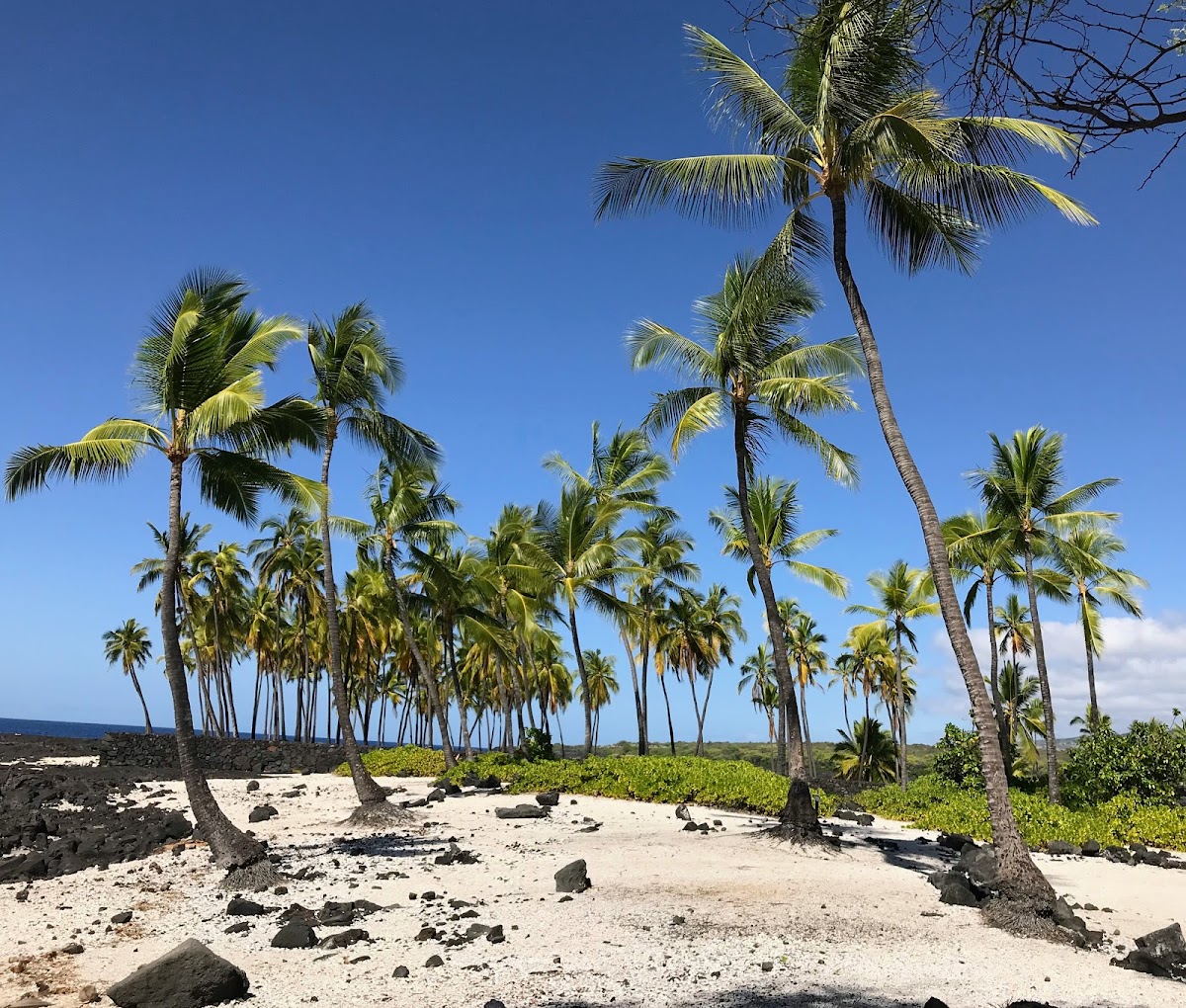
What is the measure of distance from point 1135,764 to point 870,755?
2418 cm

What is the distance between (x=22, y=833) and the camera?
14.9 m

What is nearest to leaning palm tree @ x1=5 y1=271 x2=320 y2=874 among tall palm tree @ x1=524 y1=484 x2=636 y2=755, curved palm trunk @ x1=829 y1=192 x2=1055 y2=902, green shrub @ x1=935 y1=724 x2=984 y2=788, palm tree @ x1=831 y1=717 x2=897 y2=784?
curved palm trunk @ x1=829 y1=192 x2=1055 y2=902

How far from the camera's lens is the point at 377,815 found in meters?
16.6

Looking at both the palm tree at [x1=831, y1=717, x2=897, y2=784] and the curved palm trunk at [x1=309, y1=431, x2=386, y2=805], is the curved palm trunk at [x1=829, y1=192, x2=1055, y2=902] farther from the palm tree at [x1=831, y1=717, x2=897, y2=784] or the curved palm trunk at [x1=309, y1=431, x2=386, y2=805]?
the palm tree at [x1=831, y1=717, x2=897, y2=784]

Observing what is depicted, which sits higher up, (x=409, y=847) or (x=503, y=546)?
(x=503, y=546)

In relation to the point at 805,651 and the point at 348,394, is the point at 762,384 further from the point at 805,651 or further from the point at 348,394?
the point at 805,651

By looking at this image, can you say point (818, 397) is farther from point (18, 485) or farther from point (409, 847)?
point (18, 485)

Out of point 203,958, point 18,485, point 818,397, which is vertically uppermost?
point 818,397

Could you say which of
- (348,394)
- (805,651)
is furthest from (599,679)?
(348,394)

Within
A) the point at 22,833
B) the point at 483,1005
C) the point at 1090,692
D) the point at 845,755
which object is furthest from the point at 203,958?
the point at 845,755

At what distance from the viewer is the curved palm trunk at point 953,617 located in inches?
358

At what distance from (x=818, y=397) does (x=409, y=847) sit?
10678 mm

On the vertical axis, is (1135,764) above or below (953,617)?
below

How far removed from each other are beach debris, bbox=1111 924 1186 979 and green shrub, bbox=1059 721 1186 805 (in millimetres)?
13870
